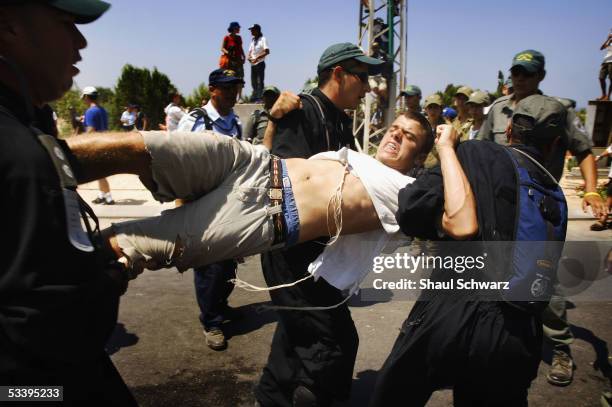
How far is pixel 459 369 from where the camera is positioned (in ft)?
5.60

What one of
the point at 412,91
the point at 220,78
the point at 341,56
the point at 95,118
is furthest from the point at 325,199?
A: the point at 95,118

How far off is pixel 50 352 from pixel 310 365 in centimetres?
147

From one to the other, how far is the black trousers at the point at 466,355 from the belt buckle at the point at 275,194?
0.75 metres

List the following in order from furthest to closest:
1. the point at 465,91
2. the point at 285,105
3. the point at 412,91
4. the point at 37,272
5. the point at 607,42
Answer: the point at 607,42
the point at 412,91
the point at 465,91
the point at 285,105
the point at 37,272

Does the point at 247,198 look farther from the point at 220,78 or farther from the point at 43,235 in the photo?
the point at 220,78

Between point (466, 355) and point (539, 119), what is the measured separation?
5.13ft

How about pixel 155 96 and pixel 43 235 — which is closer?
pixel 43 235

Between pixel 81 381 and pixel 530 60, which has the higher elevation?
pixel 530 60

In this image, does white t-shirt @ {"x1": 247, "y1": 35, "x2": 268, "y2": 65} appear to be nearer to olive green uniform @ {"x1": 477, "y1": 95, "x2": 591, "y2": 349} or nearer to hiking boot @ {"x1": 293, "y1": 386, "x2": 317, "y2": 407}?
olive green uniform @ {"x1": 477, "y1": 95, "x2": 591, "y2": 349}

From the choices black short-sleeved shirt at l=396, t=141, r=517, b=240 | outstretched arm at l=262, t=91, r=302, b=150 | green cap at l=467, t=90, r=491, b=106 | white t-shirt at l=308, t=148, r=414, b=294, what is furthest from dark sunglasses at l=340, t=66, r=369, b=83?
green cap at l=467, t=90, r=491, b=106

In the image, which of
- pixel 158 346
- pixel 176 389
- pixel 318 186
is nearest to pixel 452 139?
pixel 318 186

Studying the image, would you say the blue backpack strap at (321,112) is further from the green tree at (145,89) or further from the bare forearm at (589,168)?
the green tree at (145,89)

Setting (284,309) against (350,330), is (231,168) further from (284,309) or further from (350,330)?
(350,330)

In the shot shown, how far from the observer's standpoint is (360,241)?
2088 mm
